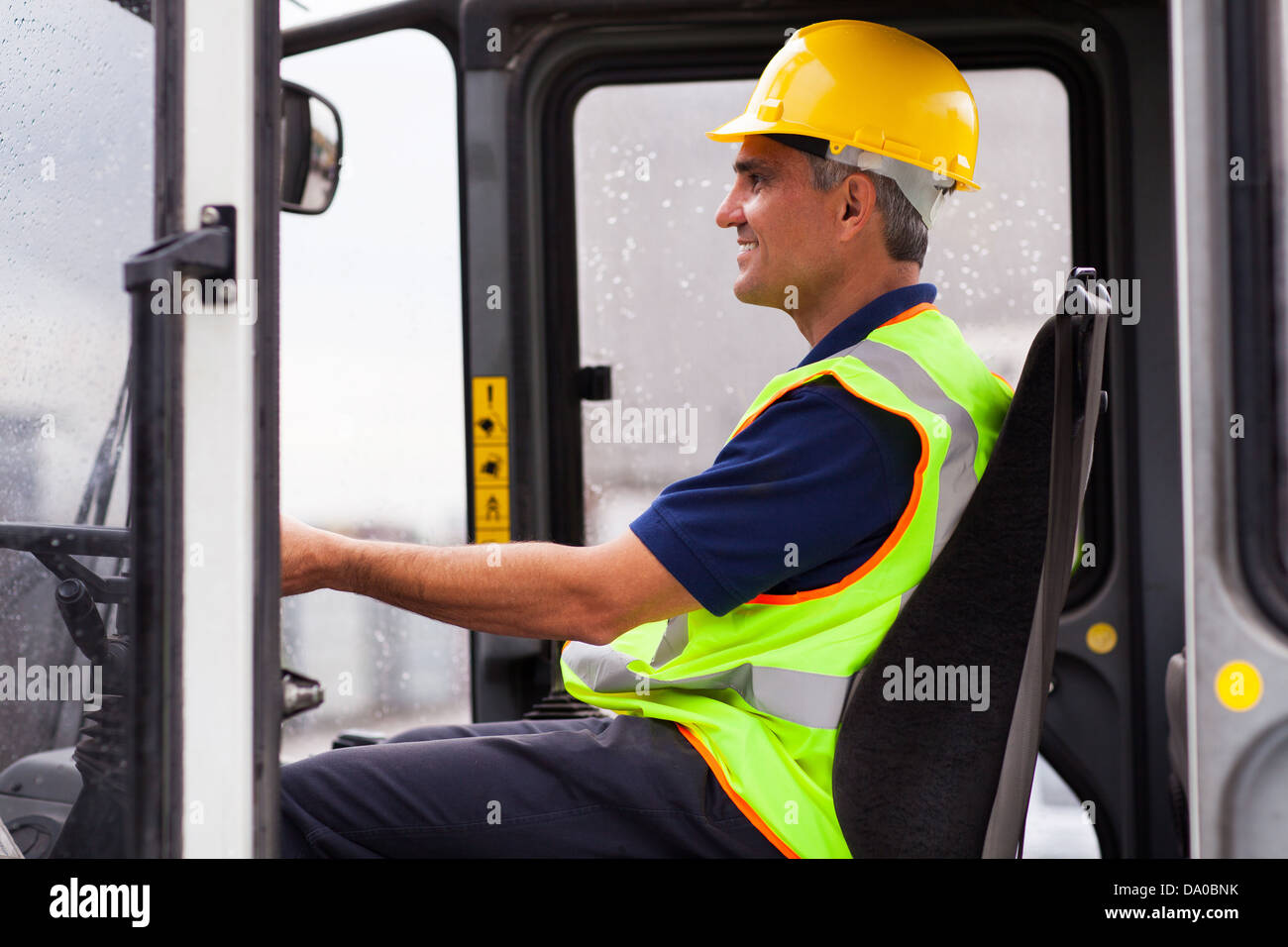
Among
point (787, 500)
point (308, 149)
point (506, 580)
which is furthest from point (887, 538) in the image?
point (308, 149)

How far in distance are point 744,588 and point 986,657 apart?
25cm

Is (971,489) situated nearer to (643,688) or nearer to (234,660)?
(643,688)

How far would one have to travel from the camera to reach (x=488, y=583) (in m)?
1.34

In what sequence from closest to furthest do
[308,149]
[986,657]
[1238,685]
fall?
[1238,685] < [986,657] < [308,149]

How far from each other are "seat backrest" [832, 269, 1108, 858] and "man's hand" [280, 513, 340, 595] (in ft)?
1.88

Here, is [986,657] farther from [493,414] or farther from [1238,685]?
[493,414]

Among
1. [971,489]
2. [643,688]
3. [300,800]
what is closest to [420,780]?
[300,800]

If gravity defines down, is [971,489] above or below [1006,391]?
below

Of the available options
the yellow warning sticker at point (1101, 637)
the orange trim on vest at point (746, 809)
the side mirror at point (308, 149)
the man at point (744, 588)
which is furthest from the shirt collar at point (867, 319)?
the yellow warning sticker at point (1101, 637)

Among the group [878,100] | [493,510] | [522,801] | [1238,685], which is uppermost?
[878,100]

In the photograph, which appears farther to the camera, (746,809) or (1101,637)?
(1101,637)

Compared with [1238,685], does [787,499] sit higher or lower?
higher

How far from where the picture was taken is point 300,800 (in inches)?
54.5

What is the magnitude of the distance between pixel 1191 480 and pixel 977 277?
129cm
